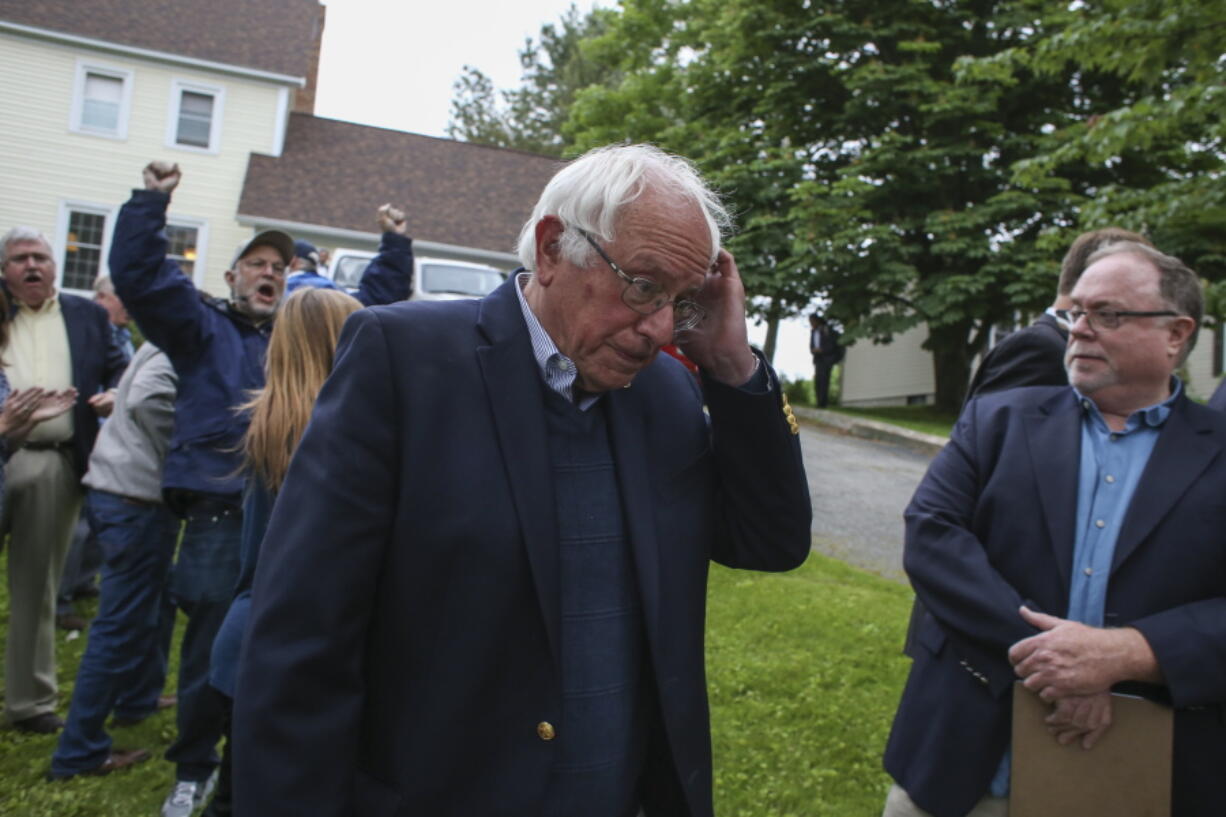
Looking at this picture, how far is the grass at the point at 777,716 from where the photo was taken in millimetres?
3916

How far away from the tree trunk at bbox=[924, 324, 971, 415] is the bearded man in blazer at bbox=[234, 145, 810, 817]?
18.4 m

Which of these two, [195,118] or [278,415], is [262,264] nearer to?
[278,415]

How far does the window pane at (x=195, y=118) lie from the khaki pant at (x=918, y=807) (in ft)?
82.2

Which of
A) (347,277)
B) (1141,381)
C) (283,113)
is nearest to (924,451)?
(347,277)

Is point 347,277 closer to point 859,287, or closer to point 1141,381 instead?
point 859,287

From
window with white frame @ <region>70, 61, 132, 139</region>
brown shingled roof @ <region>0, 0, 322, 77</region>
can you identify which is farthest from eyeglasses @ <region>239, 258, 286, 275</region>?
brown shingled roof @ <region>0, 0, 322, 77</region>

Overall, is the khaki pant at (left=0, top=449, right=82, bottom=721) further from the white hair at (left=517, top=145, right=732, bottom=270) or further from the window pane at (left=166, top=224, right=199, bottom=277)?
the window pane at (left=166, top=224, right=199, bottom=277)

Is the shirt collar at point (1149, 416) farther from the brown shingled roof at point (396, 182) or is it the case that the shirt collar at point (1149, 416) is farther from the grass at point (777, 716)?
the brown shingled roof at point (396, 182)

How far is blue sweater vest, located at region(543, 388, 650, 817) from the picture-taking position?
5.87ft

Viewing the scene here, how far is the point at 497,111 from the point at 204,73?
26.9 meters

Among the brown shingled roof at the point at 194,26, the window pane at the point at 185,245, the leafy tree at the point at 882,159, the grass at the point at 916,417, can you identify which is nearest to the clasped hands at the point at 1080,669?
the grass at the point at 916,417

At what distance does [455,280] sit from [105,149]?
12854mm

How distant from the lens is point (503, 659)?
1696 mm

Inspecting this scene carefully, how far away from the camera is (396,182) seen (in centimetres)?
2684
